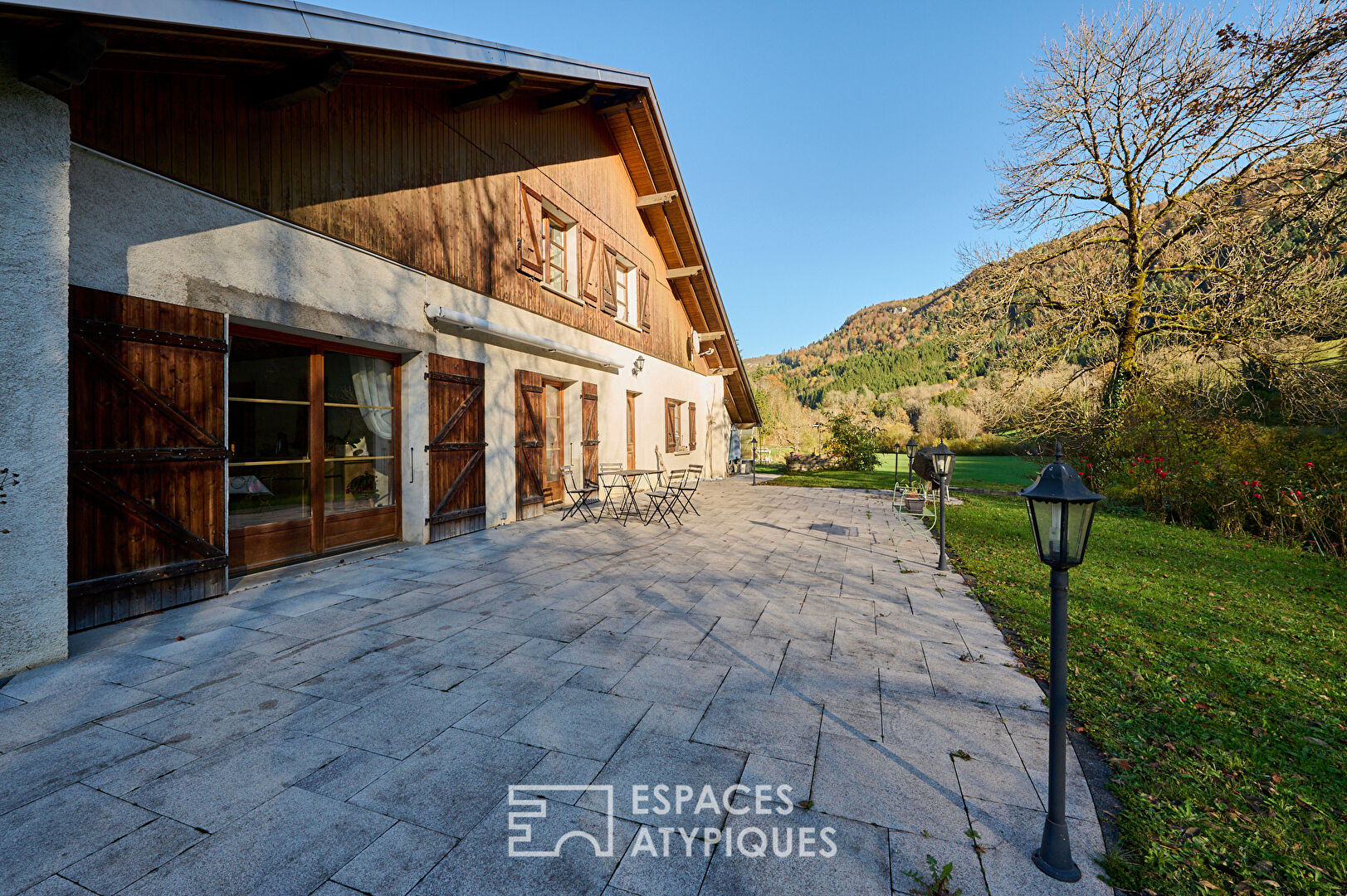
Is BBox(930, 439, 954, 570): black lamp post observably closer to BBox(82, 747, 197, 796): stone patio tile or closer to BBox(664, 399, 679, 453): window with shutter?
BBox(82, 747, 197, 796): stone patio tile

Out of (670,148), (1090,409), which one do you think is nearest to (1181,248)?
(1090,409)

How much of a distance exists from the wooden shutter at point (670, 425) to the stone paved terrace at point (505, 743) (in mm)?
8983

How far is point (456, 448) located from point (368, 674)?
3.99 metres

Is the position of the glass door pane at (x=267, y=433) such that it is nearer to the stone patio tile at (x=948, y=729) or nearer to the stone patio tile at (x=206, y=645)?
the stone patio tile at (x=206, y=645)

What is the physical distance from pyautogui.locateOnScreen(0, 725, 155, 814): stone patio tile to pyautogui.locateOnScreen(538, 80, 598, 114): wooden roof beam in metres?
8.29

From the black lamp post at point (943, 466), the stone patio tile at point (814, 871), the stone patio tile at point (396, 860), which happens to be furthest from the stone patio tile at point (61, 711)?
the black lamp post at point (943, 466)

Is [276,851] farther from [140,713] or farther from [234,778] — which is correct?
[140,713]

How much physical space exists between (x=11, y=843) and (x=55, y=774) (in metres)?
0.43

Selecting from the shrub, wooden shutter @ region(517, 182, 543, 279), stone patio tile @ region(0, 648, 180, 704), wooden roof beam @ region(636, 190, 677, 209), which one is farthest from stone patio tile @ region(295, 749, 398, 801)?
the shrub

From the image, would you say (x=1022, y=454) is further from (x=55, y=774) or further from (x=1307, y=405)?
(x=55, y=774)

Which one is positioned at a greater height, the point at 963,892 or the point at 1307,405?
the point at 1307,405

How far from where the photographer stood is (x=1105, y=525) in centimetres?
839

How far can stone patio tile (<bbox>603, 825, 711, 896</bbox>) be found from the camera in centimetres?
150

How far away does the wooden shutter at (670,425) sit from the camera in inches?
516
